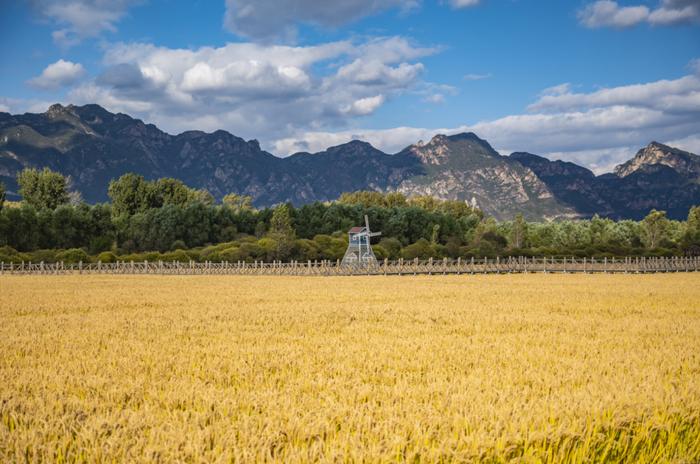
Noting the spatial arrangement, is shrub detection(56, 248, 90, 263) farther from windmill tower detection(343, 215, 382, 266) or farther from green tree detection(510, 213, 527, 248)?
green tree detection(510, 213, 527, 248)

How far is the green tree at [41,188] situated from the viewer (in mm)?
125500

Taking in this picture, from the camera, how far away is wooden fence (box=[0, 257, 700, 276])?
Result: 73312mm

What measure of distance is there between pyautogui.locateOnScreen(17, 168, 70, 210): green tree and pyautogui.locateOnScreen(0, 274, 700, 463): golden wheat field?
4899 inches

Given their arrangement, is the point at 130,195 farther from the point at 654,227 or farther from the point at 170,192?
the point at 654,227

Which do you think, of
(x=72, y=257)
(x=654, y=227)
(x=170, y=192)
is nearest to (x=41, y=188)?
(x=170, y=192)

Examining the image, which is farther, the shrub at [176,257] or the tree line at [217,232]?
the tree line at [217,232]

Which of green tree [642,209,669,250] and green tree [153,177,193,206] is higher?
green tree [153,177,193,206]

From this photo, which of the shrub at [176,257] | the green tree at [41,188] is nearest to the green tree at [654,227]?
the shrub at [176,257]

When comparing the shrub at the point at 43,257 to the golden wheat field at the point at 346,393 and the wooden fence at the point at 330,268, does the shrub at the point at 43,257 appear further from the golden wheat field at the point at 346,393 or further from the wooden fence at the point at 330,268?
the golden wheat field at the point at 346,393

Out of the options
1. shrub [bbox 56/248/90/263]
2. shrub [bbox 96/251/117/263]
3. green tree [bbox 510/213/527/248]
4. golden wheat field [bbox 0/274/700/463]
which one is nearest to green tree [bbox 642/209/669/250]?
green tree [bbox 510/213/527/248]

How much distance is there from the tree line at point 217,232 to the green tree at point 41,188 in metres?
0.21

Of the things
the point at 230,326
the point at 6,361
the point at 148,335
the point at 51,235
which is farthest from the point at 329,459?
the point at 51,235

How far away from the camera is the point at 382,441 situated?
17.9ft

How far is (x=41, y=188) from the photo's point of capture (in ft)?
418
